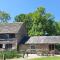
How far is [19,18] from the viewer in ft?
323

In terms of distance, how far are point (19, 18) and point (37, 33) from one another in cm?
1898

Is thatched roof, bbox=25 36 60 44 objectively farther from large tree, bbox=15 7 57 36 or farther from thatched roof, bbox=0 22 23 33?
large tree, bbox=15 7 57 36

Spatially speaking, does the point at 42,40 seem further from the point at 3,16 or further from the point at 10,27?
the point at 3,16

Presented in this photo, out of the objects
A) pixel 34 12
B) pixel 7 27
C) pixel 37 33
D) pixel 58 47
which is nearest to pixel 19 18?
pixel 34 12

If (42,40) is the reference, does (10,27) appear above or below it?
above

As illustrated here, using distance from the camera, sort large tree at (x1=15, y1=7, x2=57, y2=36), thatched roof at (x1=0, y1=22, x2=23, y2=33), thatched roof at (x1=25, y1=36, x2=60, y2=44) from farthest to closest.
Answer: large tree at (x1=15, y1=7, x2=57, y2=36), thatched roof at (x1=0, y1=22, x2=23, y2=33), thatched roof at (x1=25, y1=36, x2=60, y2=44)

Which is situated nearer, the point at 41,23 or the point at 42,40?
the point at 42,40

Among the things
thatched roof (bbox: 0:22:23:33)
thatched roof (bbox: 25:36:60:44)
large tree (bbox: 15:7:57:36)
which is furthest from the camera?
large tree (bbox: 15:7:57:36)

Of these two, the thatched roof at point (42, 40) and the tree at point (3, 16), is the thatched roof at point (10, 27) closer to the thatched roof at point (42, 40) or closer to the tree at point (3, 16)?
the thatched roof at point (42, 40)

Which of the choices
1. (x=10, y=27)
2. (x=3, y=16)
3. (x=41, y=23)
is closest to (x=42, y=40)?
(x=10, y=27)

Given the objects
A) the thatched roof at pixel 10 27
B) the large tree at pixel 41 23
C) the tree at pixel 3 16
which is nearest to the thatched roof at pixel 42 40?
the thatched roof at pixel 10 27

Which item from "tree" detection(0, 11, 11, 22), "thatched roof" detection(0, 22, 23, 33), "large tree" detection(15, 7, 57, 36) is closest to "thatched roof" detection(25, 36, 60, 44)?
"thatched roof" detection(0, 22, 23, 33)

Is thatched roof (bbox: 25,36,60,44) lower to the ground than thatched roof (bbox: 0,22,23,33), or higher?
lower

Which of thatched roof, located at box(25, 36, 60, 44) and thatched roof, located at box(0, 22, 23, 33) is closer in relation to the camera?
thatched roof, located at box(25, 36, 60, 44)
